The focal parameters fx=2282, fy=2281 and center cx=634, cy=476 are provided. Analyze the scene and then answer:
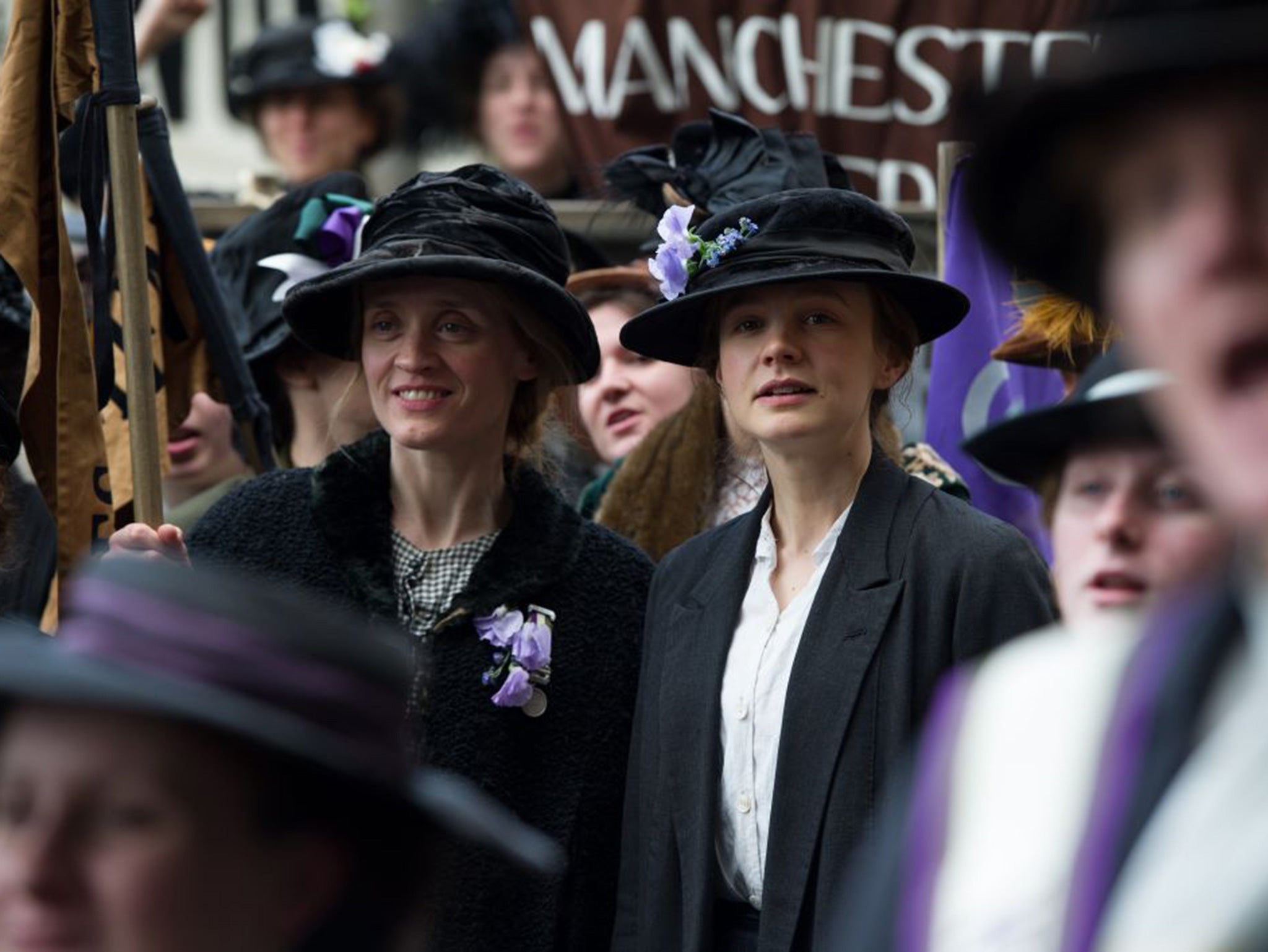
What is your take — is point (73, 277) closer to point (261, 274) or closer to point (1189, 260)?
point (261, 274)

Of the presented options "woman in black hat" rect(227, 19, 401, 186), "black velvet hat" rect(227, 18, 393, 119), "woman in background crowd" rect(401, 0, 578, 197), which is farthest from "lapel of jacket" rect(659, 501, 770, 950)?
"black velvet hat" rect(227, 18, 393, 119)

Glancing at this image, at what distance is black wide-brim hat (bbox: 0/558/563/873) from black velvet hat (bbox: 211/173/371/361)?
11.0 feet

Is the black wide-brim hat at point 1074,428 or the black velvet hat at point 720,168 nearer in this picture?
the black wide-brim hat at point 1074,428

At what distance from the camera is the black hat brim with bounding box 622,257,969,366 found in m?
4.03

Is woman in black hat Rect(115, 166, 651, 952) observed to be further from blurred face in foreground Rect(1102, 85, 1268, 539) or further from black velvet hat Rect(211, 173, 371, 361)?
blurred face in foreground Rect(1102, 85, 1268, 539)

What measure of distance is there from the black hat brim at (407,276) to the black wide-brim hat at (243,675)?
2487mm

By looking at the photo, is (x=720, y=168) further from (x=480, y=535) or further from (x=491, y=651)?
(x=491, y=651)

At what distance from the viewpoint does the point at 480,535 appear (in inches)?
171

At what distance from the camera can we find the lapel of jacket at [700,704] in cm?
380

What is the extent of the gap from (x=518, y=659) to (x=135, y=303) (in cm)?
98

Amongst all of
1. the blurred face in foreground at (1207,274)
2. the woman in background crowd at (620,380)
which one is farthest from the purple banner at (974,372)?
the blurred face in foreground at (1207,274)

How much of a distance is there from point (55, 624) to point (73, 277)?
668 millimetres

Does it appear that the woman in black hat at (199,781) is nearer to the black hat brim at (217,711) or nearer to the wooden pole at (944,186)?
the black hat brim at (217,711)

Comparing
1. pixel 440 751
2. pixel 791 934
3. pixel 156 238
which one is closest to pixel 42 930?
pixel 791 934
